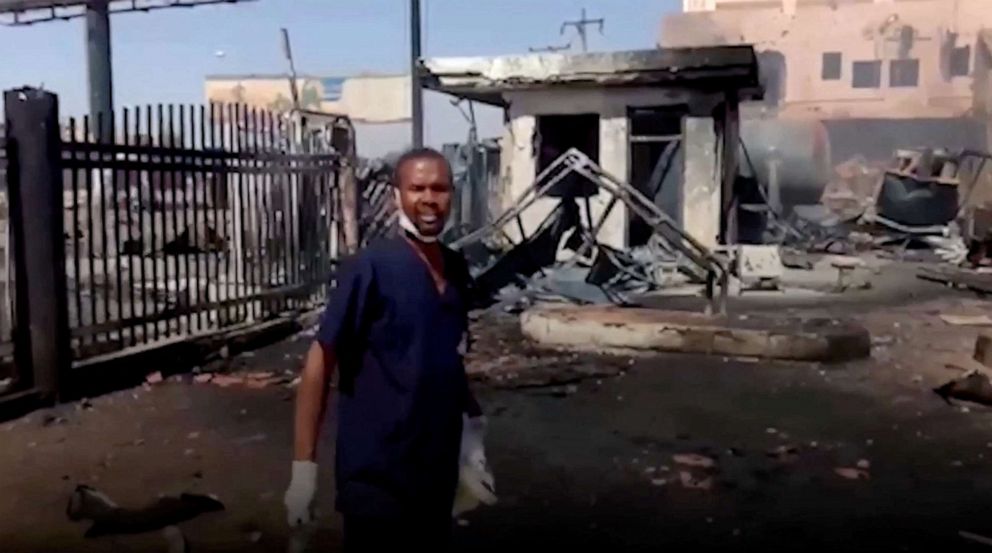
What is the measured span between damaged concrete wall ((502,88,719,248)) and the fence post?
1047 centimetres

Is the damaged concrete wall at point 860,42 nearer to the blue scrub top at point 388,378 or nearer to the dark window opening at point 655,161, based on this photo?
the dark window opening at point 655,161

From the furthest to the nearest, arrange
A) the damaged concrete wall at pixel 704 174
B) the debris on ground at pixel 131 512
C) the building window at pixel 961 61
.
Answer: the building window at pixel 961 61 < the damaged concrete wall at pixel 704 174 < the debris on ground at pixel 131 512

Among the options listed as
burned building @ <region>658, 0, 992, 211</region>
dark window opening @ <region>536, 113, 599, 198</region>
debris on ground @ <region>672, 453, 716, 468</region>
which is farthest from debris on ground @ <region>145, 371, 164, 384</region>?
burned building @ <region>658, 0, 992, 211</region>

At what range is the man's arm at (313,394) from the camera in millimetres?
2730

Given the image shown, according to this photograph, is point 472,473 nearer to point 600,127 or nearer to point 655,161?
point 600,127

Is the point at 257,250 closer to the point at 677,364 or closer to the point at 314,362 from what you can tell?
the point at 677,364

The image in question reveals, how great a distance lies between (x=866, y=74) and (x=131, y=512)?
40.1 m

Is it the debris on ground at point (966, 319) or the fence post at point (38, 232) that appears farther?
A: the debris on ground at point (966, 319)

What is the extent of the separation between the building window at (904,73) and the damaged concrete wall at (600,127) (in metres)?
26.6

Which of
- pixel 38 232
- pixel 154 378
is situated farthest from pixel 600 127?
pixel 38 232

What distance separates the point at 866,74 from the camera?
40.3 metres

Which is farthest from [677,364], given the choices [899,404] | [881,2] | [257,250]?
[881,2]

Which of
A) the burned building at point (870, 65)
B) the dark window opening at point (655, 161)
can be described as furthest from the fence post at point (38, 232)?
the burned building at point (870, 65)

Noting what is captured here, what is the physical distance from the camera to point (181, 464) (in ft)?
18.5
